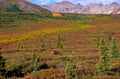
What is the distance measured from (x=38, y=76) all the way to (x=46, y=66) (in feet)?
25.1

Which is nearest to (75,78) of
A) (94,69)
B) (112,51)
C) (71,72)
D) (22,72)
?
(71,72)

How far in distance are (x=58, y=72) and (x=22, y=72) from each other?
482 cm

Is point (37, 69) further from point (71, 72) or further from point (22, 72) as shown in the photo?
point (71, 72)

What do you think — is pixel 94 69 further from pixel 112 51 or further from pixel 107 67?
pixel 112 51

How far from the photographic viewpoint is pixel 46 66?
143 feet

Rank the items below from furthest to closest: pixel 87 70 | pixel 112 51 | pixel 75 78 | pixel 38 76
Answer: pixel 112 51 < pixel 87 70 < pixel 38 76 < pixel 75 78

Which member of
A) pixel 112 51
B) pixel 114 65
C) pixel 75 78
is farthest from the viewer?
pixel 112 51

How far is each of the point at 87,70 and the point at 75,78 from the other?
568 cm

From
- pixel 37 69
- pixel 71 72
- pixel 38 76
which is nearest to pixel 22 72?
pixel 37 69

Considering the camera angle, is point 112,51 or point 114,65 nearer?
point 114,65

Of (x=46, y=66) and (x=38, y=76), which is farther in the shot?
(x=46, y=66)

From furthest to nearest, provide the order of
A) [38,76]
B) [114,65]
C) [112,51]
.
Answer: [112,51] < [114,65] < [38,76]

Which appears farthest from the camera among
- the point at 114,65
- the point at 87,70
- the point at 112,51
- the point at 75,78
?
the point at 112,51

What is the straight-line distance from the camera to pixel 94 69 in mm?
39500
